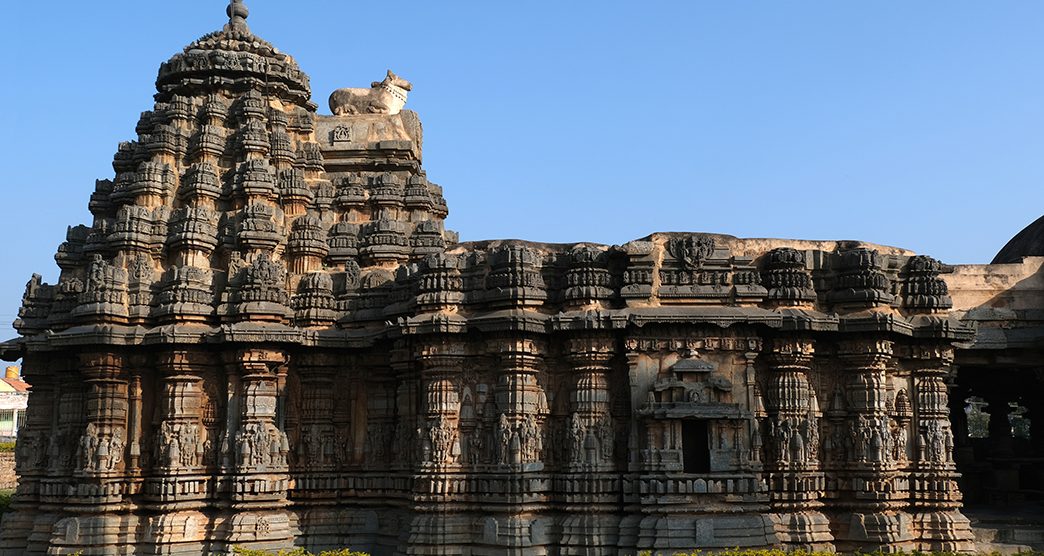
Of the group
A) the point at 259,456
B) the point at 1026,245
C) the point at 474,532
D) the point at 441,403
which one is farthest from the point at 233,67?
the point at 1026,245

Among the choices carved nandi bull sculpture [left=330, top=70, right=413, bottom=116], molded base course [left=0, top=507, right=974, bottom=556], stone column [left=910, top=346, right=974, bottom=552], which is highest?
carved nandi bull sculpture [left=330, top=70, right=413, bottom=116]

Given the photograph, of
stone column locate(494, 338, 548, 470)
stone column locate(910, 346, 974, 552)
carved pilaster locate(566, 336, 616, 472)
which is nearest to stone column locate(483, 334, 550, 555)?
stone column locate(494, 338, 548, 470)

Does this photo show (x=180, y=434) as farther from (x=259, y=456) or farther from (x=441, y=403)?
(x=441, y=403)

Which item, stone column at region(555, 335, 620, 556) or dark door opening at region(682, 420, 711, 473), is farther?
dark door opening at region(682, 420, 711, 473)

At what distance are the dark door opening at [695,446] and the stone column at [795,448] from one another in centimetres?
103

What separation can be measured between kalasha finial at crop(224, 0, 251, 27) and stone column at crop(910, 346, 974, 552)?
1423 cm

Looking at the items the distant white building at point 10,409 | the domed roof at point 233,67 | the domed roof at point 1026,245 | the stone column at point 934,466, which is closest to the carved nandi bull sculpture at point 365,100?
the domed roof at point 233,67

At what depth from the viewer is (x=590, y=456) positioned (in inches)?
556

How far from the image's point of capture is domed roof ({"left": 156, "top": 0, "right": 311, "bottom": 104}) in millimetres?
19109

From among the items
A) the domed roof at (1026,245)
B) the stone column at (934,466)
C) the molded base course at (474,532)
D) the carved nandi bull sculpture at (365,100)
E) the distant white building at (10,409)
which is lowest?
the molded base course at (474,532)

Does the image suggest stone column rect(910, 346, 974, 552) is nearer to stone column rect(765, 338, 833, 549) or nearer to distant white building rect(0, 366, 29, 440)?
stone column rect(765, 338, 833, 549)

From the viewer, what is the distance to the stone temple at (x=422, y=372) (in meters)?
14.2

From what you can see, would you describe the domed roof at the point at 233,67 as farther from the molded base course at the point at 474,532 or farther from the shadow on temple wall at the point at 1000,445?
the shadow on temple wall at the point at 1000,445

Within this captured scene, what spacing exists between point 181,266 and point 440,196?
5753 millimetres
